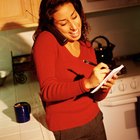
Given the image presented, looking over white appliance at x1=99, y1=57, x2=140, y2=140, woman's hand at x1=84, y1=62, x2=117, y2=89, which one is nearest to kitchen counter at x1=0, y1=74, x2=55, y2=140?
woman's hand at x1=84, y1=62, x2=117, y2=89

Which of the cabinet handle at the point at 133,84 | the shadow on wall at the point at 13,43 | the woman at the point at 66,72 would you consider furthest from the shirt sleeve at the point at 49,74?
the shadow on wall at the point at 13,43

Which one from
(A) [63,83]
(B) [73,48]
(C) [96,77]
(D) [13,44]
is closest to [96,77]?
(C) [96,77]

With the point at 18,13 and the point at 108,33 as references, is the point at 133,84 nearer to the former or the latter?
the point at 108,33

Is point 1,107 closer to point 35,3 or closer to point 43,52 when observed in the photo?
point 35,3

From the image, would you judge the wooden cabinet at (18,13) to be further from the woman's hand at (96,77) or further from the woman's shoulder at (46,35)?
the woman's hand at (96,77)

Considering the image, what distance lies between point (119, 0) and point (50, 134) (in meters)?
1.27

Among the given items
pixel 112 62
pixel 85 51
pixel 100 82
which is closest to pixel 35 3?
pixel 112 62

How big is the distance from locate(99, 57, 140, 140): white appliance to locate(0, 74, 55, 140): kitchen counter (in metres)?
0.56

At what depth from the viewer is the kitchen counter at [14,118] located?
4.50 ft

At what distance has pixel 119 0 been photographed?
2.12 meters

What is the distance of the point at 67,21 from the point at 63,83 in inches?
10.1

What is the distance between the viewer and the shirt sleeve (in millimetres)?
958

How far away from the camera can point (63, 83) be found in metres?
0.98

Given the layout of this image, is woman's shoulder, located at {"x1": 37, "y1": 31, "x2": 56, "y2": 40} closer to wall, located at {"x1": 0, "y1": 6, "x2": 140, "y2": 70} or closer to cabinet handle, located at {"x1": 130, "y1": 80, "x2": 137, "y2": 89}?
cabinet handle, located at {"x1": 130, "y1": 80, "x2": 137, "y2": 89}
